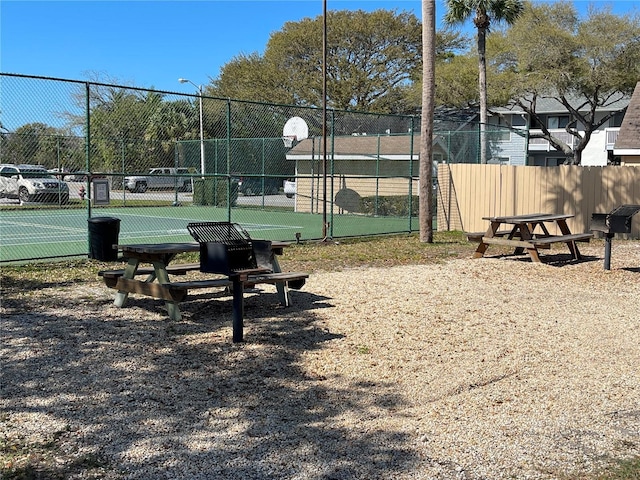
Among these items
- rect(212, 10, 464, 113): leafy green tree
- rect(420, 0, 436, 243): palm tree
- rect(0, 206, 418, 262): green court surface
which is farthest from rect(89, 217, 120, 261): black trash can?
rect(212, 10, 464, 113): leafy green tree

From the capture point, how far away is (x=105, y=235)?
385 inches

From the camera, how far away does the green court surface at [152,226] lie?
14672 millimetres

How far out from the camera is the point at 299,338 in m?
6.86

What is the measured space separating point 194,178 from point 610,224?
1343 centimetres

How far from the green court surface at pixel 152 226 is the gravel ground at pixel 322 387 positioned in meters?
5.83

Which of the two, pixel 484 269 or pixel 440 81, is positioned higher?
pixel 440 81

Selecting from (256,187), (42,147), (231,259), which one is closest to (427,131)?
(42,147)

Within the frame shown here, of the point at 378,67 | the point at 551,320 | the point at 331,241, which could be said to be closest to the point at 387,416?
the point at 551,320

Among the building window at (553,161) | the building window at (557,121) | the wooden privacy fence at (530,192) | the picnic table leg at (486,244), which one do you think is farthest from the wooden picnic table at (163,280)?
the building window at (553,161)

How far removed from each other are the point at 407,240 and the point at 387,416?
439 inches

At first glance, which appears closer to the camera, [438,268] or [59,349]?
[59,349]

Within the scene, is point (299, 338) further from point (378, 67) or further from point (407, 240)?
point (378, 67)

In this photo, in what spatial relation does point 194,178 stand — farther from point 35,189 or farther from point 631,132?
point 631,132

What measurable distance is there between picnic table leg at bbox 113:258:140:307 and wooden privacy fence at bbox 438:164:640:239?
11373 mm
